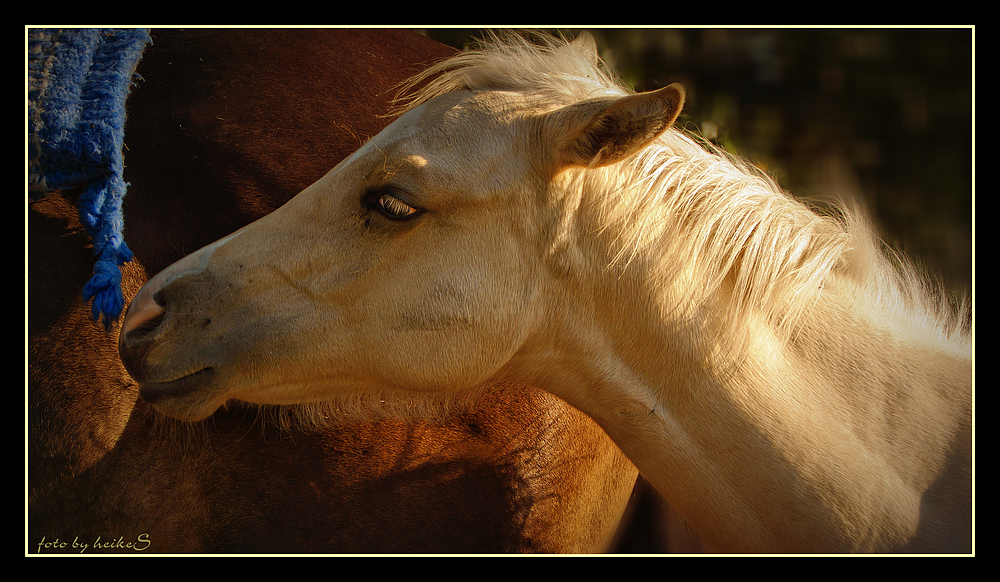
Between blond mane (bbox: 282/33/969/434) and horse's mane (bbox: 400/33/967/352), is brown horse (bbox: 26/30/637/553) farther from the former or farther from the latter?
horse's mane (bbox: 400/33/967/352)

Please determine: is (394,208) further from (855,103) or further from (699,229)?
(855,103)

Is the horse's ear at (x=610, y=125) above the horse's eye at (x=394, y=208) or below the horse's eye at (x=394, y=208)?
above

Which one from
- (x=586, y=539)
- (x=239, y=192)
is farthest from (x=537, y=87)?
(x=586, y=539)

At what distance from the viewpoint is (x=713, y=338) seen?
58.1 inches

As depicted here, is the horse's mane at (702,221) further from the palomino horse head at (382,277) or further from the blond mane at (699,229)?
the palomino horse head at (382,277)

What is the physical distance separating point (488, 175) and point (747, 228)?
72 centimetres

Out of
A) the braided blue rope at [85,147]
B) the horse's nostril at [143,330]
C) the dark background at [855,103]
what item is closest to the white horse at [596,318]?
the horse's nostril at [143,330]

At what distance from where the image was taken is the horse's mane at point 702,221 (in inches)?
57.9

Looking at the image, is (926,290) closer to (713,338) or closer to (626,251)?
(713,338)

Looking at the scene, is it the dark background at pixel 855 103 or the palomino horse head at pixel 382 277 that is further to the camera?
the dark background at pixel 855 103

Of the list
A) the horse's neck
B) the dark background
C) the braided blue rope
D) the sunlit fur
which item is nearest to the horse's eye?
the sunlit fur

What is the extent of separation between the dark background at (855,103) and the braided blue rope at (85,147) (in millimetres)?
1242

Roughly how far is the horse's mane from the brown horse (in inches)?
31.0

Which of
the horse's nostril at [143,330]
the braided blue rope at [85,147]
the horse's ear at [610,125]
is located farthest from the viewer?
the braided blue rope at [85,147]
